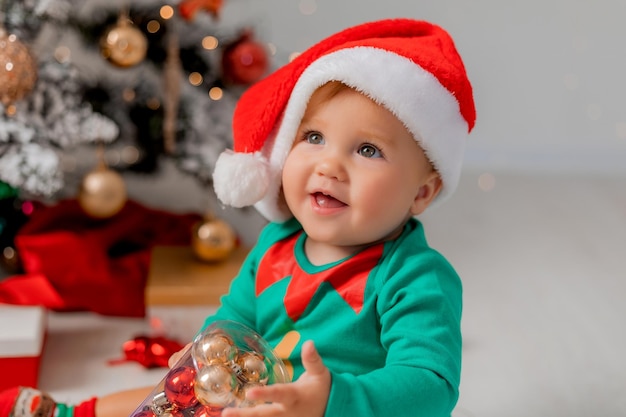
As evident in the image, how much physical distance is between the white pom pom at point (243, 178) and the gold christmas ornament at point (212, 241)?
657 millimetres

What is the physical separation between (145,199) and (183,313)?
625 mm

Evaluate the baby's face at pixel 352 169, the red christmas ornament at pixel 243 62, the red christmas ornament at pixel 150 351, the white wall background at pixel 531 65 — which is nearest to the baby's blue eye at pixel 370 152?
the baby's face at pixel 352 169

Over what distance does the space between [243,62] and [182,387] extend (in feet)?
3.02

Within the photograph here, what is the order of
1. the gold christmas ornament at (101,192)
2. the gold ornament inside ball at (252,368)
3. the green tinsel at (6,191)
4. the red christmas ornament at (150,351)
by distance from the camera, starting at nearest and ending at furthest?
the gold ornament inside ball at (252,368) < the red christmas ornament at (150,351) < the green tinsel at (6,191) < the gold christmas ornament at (101,192)

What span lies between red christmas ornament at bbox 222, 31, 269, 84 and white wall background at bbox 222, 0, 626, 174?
75 centimetres

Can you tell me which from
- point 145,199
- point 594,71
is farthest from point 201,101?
point 594,71

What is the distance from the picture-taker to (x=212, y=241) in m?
1.73

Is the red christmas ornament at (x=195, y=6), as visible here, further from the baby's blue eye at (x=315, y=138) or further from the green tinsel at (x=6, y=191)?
the baby's blue eye at (x=315, y=138)

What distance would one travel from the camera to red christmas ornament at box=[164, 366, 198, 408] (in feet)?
3.01

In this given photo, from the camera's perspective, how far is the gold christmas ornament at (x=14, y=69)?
147cm

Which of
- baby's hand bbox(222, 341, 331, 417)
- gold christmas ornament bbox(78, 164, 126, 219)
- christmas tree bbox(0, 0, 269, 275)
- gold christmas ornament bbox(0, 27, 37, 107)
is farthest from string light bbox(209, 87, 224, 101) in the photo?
baby's hand bbox(222, 341, 331, 417)

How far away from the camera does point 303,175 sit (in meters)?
1.01

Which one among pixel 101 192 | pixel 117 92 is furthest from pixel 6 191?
pixel 117 92

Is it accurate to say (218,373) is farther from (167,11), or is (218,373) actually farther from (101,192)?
(167,11)
